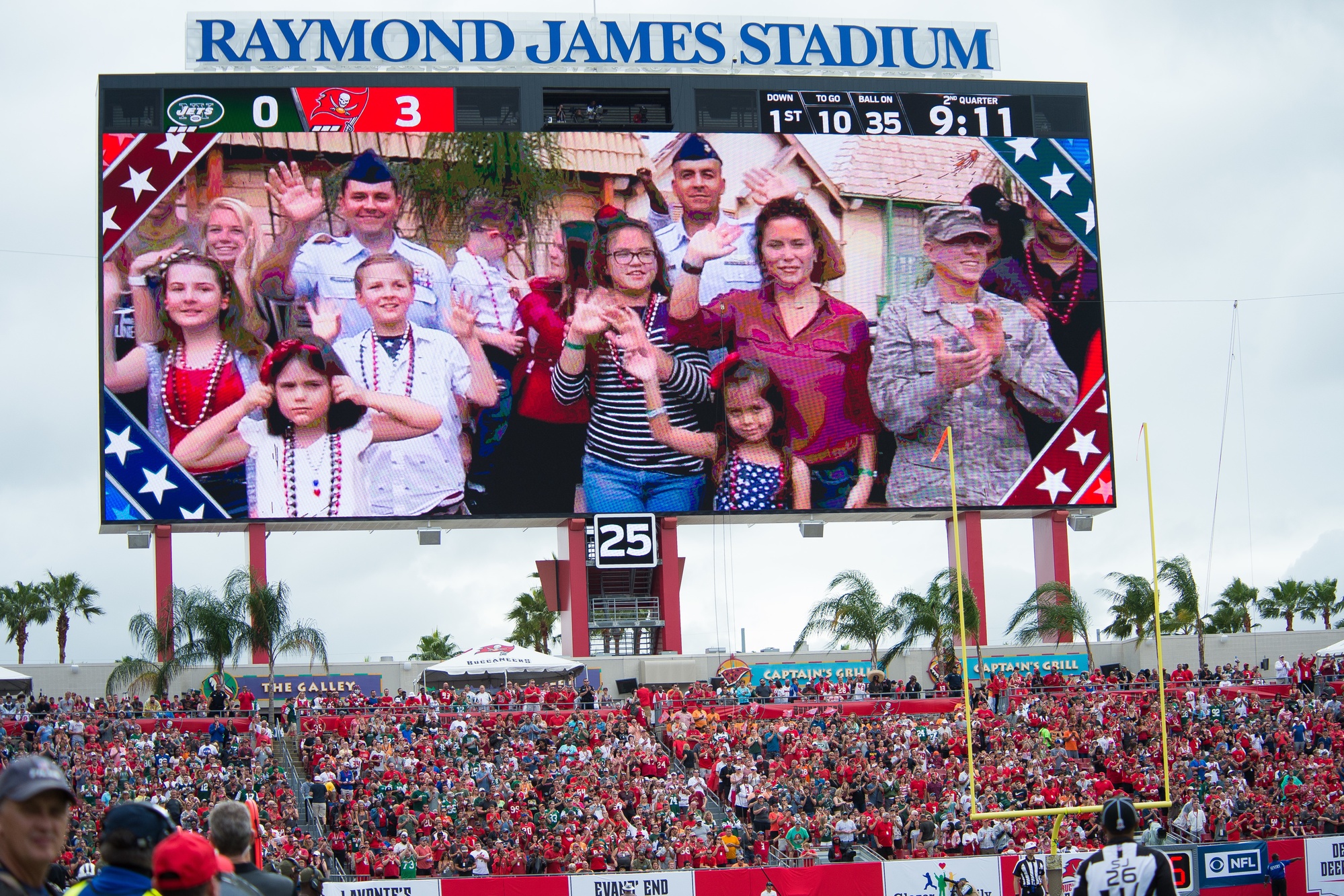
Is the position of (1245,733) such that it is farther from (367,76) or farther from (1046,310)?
(367,76)

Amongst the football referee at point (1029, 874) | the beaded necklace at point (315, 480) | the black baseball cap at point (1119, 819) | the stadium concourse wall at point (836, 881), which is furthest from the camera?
the beaded necklace at point (315, 480)

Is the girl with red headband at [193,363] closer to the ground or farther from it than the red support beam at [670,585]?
farther from it

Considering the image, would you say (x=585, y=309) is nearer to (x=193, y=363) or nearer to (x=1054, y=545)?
(x=193, y=363)

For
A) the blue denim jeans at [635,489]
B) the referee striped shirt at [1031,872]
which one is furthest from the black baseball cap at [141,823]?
the blue denim jeans at [635,489]

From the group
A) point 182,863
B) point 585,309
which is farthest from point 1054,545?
point 182,863

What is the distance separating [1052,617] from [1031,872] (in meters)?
17.6

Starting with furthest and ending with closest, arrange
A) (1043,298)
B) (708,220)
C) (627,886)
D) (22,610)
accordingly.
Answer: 1. (22,610)
2. (1043,298)
3. (708,220)
4. (627,886)

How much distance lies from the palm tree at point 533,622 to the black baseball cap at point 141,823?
2245 inches

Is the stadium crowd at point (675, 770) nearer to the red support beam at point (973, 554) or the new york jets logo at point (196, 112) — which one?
the red support beam at point (973, 554)

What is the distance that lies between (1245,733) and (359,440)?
19.3 meters

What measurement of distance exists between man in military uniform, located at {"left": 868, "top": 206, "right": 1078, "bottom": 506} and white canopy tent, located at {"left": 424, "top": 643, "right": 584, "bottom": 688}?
858 cm

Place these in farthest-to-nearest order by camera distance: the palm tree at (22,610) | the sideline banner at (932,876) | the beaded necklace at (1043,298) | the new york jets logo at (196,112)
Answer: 1. the palm tree at (22,610)
2. the beaded necklace at (1043,298)
3. the new york jets logo at (196,112)
4. the sideline banner at (932,876)

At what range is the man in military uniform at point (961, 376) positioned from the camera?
1563 inches

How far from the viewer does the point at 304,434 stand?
37.2 metres
